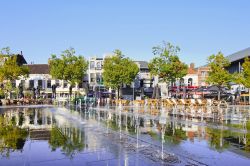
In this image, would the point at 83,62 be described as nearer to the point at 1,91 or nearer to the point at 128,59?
the point at 128,59

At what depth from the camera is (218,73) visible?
57.6 m

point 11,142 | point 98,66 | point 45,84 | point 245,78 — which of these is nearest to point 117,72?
point 98,66

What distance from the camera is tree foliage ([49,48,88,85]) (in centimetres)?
6756

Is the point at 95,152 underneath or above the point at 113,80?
underneath

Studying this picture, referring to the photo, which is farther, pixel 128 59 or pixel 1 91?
pixel 128 59

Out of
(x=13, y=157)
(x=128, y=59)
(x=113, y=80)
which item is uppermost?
(x=128, y=59)

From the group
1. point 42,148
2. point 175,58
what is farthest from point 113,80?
point 42,148

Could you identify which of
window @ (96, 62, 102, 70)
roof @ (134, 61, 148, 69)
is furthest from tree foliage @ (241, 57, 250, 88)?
window @ (96, 62, 102, 70)

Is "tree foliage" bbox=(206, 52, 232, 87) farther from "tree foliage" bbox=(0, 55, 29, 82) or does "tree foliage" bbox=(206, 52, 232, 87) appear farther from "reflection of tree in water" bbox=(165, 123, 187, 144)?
"reflection of tree in water" bbox=(165, 123, 187, 144)

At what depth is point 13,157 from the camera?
984 cm

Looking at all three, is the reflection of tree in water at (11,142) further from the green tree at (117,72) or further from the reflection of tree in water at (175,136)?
the green tree at (117,72)

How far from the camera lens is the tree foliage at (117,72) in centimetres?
6925

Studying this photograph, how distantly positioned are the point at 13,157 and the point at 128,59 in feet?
208

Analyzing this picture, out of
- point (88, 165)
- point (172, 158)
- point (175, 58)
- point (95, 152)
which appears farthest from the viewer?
point (175, 58)
